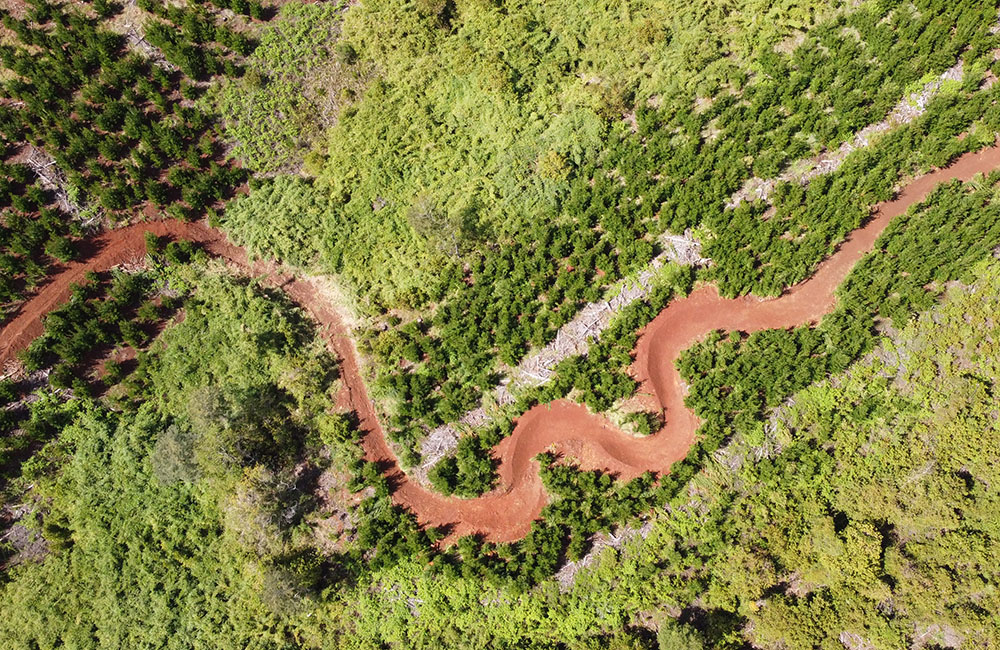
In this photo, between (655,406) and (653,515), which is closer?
(653,515)

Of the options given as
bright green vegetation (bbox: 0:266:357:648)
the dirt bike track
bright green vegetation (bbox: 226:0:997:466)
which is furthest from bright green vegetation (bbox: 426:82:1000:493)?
bright green vegetation (bbox: 0:266:357:648)

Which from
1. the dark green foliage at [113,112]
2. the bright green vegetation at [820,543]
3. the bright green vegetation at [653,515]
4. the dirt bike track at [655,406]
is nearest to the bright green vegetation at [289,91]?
the dark green foliage at [113,112]

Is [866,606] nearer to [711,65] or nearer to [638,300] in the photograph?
[638,300]

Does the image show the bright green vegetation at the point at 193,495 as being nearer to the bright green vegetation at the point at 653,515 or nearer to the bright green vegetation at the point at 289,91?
the bright green vegetation at the point at 653,515

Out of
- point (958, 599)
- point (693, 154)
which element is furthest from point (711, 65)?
point (958, 599)

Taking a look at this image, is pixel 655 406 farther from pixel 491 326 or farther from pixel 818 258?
pixel 818 258

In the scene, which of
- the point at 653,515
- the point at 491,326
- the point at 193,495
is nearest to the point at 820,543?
the point at 653,515

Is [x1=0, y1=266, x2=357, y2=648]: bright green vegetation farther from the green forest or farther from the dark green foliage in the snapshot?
the dark green foliage
